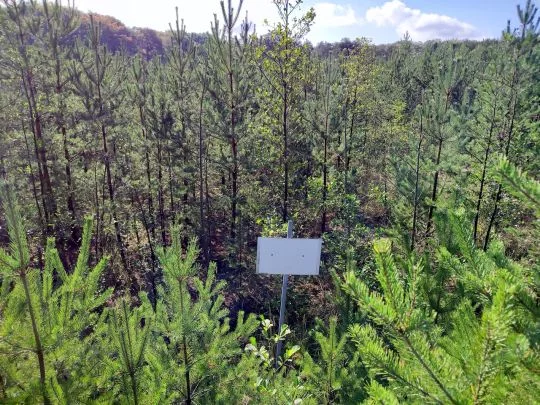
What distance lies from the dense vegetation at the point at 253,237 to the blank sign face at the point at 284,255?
595 mm

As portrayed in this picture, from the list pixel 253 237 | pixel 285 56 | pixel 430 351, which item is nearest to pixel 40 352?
pixel 430 351

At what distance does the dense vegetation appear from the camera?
1.17 metres

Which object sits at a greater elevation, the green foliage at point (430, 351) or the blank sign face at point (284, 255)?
the green foliage at point (430, 351)

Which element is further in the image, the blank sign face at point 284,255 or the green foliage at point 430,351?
the blank sign face at point 284,255

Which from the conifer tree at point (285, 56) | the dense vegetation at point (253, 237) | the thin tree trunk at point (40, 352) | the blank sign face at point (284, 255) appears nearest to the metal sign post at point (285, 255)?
the blank sign face at point (284, 255)

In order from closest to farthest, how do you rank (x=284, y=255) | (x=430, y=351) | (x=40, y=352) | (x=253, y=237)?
(x=430, y=351), (x=40, y=352), (x=284, y=255), (x=253, y=237)

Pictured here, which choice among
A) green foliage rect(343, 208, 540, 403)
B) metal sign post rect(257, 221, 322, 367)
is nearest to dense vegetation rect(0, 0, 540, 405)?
green foliage rect(343, 208, 540, 403)

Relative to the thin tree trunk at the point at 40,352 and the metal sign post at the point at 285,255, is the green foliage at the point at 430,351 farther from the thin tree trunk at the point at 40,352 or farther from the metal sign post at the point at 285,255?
the metal sign post at the point at 285,255

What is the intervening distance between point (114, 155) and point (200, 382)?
10.0 m

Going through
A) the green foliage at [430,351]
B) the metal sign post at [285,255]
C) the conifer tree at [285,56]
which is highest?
the conifer tree at [285,56]

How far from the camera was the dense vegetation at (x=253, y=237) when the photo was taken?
1.17 meters

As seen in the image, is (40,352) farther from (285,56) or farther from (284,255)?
(285,56)

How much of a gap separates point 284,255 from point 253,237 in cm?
894

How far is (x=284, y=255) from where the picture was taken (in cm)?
376
